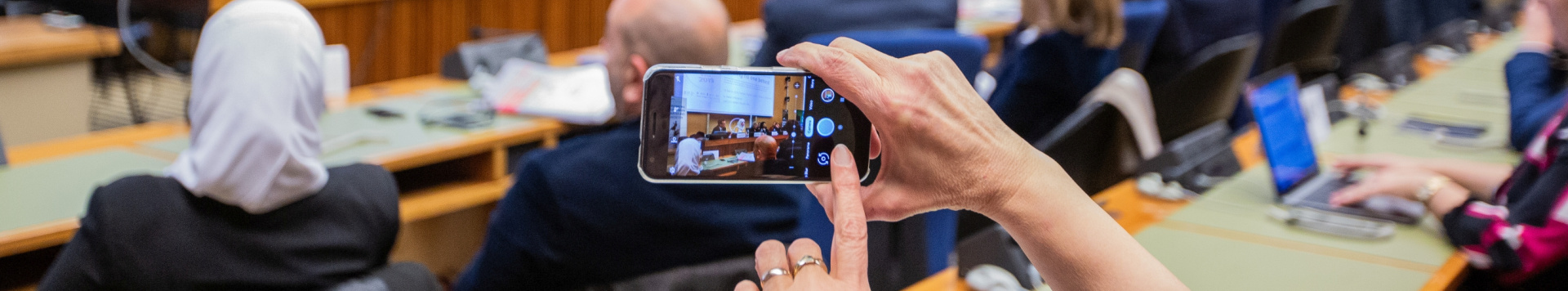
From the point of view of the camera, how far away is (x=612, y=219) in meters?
1.54

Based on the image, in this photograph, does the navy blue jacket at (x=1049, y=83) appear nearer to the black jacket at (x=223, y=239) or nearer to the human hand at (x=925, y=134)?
the black jacket at (x=223, y=239)

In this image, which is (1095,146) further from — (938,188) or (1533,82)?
(1533,82)

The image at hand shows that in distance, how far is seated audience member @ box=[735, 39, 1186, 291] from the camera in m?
0.76

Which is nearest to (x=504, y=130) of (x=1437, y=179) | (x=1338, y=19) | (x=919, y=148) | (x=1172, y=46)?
(x=1172, y=46)

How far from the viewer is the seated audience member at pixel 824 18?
2.77 metres

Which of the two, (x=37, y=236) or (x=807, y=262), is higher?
(x=807, y=262)

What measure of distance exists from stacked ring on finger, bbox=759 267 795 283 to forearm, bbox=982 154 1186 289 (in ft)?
0.57

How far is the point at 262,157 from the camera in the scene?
5.02 feet

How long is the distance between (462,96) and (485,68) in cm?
24

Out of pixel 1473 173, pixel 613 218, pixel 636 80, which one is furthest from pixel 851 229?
pixel 1473 173

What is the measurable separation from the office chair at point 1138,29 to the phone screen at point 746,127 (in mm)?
2213

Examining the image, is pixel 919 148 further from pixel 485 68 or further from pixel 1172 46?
pixel 485 68

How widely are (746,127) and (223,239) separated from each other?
911 millimetres

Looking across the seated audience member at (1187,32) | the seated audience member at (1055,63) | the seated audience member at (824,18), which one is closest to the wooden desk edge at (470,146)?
the seated audience member at (824,18)
